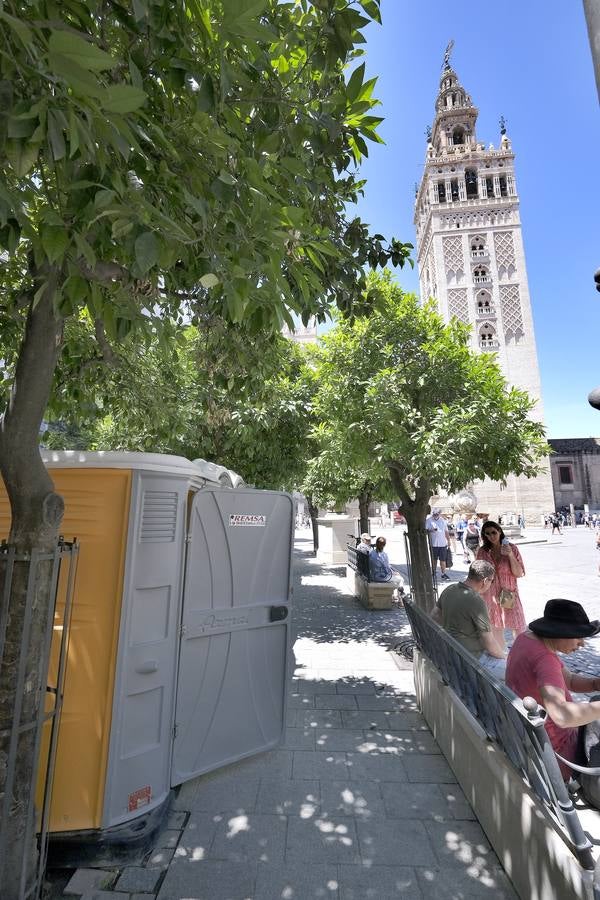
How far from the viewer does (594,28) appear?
78.9 inches

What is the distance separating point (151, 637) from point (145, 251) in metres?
2.56

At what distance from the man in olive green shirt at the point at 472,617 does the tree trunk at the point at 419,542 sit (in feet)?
8.19

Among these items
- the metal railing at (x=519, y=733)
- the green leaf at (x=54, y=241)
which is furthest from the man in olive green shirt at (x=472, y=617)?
the green leaf at (x=54, y=241)

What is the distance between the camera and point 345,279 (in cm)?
402

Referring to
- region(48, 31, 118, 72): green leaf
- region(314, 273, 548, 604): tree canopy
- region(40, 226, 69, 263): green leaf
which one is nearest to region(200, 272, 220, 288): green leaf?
region(40, 226, 69, 263): green leaf

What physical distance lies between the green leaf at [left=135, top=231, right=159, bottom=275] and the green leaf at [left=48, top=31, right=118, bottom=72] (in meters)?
0.44

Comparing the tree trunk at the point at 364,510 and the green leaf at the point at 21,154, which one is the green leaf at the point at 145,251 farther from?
the tree trunk at the point at 364,510

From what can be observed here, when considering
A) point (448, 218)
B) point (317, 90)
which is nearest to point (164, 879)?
point (317, 90)

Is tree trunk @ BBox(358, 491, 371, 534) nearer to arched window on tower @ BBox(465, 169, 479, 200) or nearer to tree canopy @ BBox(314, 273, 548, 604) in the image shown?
tree canopy @ BBox(314, 273, 548, 604)

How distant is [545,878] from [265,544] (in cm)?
269

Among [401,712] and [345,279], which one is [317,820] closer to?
[401,712]

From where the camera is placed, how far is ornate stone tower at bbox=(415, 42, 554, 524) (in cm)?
4672

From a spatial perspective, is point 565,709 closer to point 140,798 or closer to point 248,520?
point 248,520

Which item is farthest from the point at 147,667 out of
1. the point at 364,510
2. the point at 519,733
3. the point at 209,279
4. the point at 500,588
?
the point at 364,510
